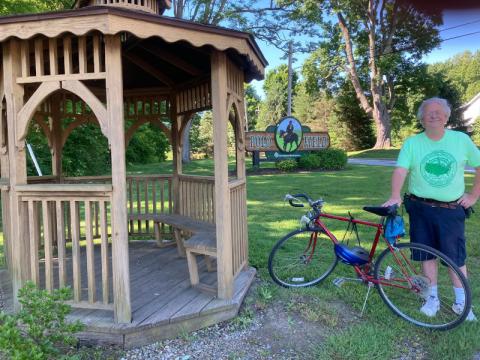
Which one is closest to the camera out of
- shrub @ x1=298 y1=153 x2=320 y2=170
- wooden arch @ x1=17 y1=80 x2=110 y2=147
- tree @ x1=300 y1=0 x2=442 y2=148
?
wooden arch @ x1=17 y1=80 x2=110 y2=147

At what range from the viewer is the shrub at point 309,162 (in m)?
16.5

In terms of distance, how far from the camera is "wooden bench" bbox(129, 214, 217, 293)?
12.6ft

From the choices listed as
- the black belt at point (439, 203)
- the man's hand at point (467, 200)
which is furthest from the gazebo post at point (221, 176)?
the man's hand at point (467, 200)

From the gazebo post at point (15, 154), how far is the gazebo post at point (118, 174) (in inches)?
32.7

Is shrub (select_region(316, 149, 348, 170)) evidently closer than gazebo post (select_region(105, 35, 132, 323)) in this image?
No

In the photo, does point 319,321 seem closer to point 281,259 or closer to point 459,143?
point 281,259

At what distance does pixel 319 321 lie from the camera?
3449mm

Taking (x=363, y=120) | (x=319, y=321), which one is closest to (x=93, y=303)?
(x=319, y=321)

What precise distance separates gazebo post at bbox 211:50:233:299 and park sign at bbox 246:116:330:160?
572 cm

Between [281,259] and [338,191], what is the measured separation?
680 centimetres

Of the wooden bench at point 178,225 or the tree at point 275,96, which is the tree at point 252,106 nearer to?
the tree at point 275,96

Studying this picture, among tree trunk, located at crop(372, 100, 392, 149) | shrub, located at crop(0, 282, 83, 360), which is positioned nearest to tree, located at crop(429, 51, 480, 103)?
tree trunk, located at crop(372, 100, 392, 149)

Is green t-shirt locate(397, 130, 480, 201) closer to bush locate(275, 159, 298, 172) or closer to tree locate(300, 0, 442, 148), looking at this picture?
bush locate(275, 159, 298, 172)

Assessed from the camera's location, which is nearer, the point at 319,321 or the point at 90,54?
the point at 319,321
